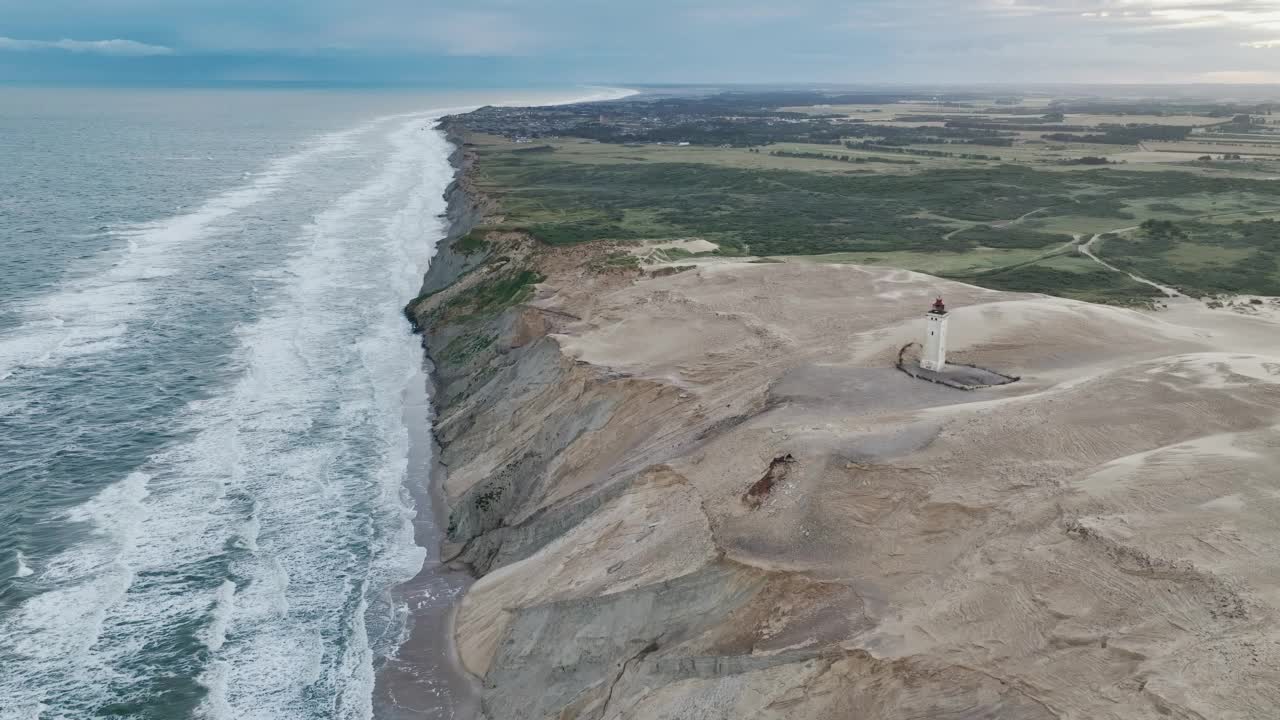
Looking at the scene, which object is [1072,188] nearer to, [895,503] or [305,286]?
[305,286]

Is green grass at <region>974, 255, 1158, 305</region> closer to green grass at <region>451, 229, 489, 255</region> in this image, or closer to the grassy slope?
the grassy slope

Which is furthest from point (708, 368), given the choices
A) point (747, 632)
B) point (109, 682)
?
point (109, 682)

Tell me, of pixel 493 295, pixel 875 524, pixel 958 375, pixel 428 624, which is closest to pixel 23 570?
pixel 428 624

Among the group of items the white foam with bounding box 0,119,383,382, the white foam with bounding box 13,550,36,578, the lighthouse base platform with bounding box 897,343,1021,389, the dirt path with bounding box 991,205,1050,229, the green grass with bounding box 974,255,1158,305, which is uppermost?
the dirt path with bounding box 991,205,1050,229

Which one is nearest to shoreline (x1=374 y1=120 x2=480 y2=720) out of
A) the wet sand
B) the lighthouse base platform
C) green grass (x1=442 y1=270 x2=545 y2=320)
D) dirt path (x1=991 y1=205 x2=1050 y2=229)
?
the wet sand

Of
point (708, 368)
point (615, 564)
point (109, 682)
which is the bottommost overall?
point (109, 682)

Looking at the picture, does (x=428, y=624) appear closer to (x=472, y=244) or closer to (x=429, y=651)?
(x=429, y=651)
